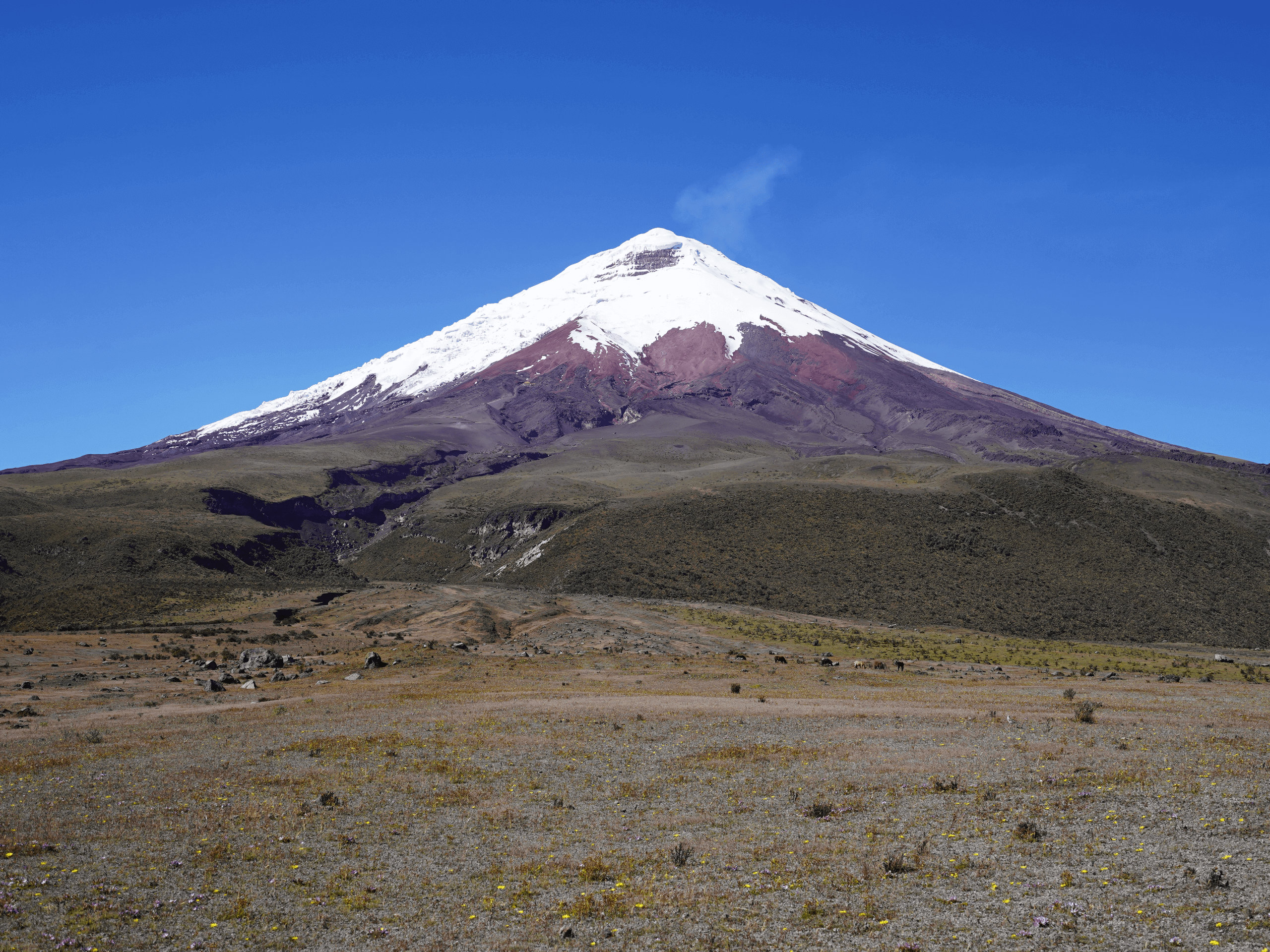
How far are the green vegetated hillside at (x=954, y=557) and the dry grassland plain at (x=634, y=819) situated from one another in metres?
52.4

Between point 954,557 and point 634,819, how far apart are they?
91.7 metres

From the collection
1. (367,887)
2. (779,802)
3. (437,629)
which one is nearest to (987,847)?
(779,802)

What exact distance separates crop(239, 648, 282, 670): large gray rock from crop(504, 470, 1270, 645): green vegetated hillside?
45.4 m

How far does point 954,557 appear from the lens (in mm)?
100562

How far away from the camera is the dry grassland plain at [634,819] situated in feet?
36.7

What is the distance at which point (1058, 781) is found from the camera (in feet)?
58.7

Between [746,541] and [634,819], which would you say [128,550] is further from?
[634,819]

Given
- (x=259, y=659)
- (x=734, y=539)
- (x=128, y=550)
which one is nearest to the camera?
(x=259, y=659)

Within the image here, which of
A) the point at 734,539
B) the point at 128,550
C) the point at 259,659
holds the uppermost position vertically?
the point at 128,550

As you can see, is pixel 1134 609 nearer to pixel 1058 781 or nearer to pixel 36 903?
pixel 1058 781

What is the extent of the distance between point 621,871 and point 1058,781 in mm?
9997

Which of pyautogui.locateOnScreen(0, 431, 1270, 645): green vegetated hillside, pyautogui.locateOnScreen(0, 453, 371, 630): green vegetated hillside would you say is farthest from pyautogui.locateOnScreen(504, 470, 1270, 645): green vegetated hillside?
pyautogui.locateOnScreen(0, 453, 371, 630): green vegetated hillside

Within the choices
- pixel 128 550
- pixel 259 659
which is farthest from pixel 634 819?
pixel 128 550

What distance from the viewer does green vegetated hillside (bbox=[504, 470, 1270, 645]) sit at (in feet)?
289
